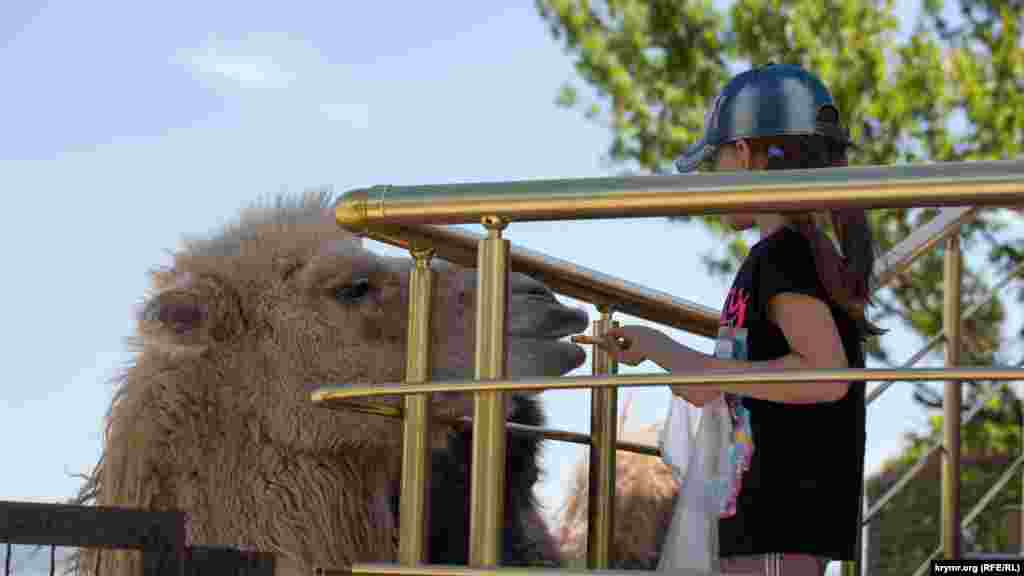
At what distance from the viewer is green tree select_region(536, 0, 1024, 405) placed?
12891 mm

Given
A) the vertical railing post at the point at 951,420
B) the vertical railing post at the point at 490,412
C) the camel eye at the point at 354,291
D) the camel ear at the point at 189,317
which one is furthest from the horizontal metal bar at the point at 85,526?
the vertical railing post at the point at 951,420

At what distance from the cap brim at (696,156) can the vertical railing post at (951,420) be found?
182 centimetres

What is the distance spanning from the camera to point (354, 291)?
5.06m

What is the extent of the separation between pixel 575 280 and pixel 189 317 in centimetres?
174

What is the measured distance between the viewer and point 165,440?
4.75 metres

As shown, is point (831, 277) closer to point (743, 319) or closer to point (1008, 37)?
point (743, 319)

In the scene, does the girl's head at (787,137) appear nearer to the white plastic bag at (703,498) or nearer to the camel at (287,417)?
the white plastic bag at (703,498)

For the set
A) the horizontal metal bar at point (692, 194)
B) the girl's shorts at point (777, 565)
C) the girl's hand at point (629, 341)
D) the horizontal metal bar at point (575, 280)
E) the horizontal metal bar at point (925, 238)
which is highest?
the horizontal metal bar at point (925, 238)

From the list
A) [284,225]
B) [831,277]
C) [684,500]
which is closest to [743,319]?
[831,277]

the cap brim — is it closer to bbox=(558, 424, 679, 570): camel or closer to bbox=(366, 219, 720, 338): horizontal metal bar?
bbox=(366, 219, 720, 338): horizontal metal bar

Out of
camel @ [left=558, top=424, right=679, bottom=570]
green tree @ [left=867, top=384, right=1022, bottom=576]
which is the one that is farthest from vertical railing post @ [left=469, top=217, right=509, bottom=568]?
green tree @ [left=867, top=384, right=1022, bottom=576]

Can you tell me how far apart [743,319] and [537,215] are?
0.58 metres

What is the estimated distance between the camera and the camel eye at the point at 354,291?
5.04 meters

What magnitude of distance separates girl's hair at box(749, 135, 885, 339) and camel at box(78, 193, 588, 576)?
1399 millimetres
